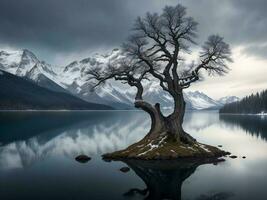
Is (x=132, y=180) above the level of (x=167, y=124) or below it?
below

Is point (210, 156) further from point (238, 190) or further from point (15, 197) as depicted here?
point (15, 197)

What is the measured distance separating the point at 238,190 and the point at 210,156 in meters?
18.3

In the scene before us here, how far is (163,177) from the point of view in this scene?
110 feet

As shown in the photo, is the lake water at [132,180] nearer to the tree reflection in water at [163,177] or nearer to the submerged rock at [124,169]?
the tree reflection in water at [163,177]

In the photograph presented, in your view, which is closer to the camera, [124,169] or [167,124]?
[124,169]

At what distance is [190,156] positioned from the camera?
44906 mm

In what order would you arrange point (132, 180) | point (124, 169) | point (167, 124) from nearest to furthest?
1. point (132, 180)
2. point (124, 169)
3. point (167, 124)

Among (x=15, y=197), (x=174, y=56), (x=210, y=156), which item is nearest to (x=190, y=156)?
(x=210, y=156)

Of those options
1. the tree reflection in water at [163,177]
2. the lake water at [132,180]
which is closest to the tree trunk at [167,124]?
the tree reflection in water at [163,177]

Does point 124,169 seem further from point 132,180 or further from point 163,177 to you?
point 163,177

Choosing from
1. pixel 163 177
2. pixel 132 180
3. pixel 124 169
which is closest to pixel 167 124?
pixel 124 169

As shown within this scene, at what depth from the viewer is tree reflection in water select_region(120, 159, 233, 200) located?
27.1m

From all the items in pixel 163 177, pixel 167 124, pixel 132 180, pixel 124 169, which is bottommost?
pixel 132 180

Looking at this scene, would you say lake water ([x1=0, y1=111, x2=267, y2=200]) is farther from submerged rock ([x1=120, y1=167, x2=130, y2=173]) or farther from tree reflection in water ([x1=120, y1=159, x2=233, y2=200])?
submerged rock ([x1=120, y1=167, x2=130, y2=173])
